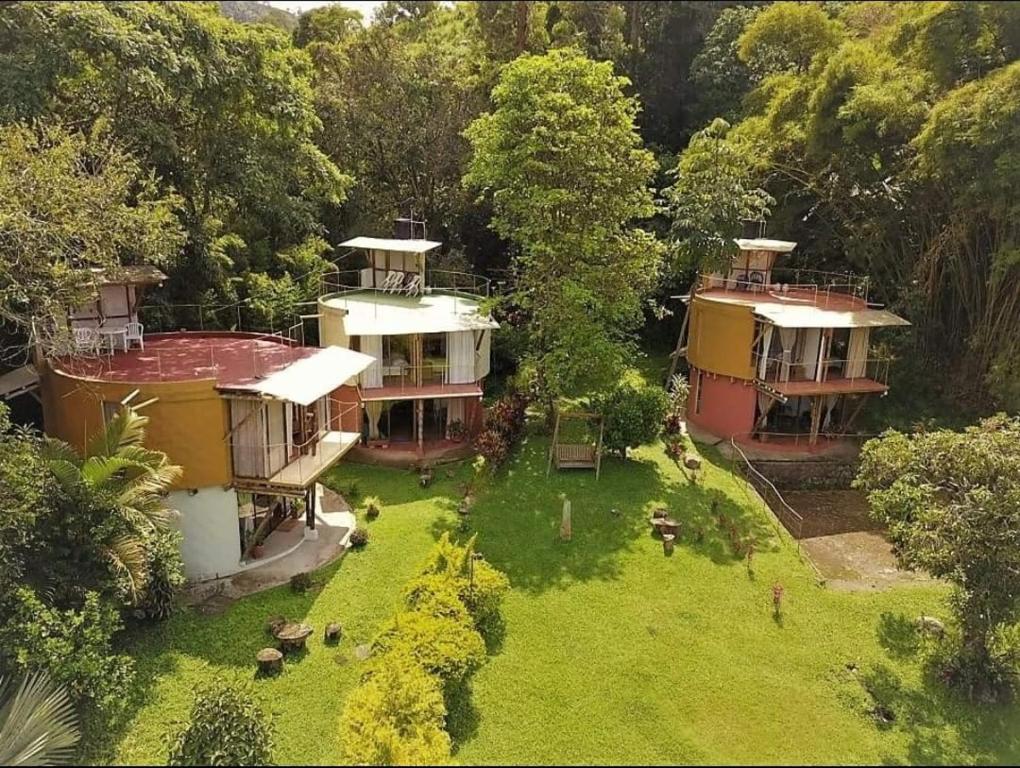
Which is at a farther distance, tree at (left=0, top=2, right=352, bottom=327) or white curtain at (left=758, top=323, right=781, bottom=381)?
white curtain at (left=758, top=323, right=781, bottom=381)

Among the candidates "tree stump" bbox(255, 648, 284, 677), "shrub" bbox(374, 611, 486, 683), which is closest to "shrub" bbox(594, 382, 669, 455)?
"shrub" bbox(374, 611, 486, 683)

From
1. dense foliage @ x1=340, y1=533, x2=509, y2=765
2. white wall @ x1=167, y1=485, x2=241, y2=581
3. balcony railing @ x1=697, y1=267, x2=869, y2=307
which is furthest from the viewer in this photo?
balcony railing @ x1=697, y1=267, x2=869, y2=307

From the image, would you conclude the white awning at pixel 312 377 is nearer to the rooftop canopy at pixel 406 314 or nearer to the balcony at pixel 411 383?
the rooftop canopy at pixel 406 314

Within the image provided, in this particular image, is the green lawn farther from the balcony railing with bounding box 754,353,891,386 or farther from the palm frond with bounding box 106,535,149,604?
the balcony railing with bounding box 754,353,891,386

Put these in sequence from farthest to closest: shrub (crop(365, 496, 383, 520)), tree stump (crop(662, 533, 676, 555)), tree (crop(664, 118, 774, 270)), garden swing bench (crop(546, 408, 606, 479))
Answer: tree (crop(664, 118, 774, 270)) → garden swing bench (crop(546, 408, 606, 479)) → shrub (crop(365, 496, 383, 520)) → tree stump (crop(662, 533, 676, 555))

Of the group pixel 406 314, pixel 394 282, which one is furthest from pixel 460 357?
pixel 394 282

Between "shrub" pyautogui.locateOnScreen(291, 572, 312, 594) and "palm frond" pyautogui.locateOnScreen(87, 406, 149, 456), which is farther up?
"palm frond" pyautogui.locateOnScreen(87, 406, 149, 456)
